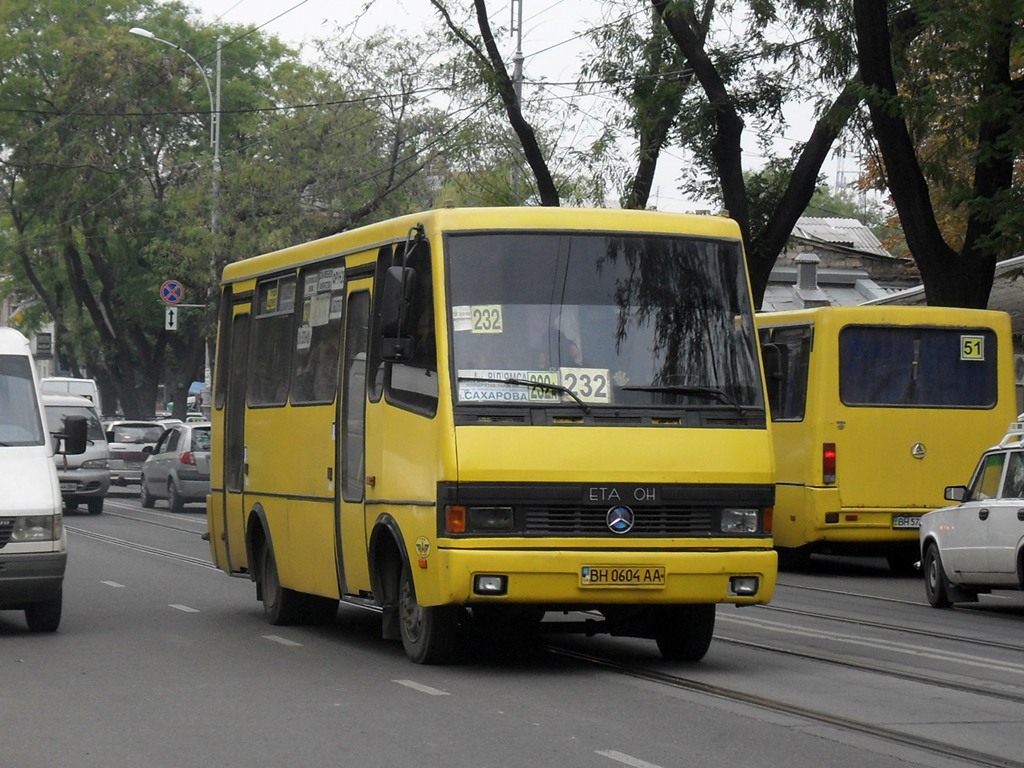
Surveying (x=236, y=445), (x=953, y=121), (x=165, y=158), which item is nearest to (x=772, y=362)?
(x=236, y=445)

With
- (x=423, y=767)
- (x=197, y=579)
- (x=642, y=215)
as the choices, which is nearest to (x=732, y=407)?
(x=642, y=215)

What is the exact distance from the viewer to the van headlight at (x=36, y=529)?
12.7 metres

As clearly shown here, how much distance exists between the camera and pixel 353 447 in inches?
477

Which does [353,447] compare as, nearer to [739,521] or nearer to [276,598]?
[276,598]

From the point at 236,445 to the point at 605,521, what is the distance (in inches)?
206

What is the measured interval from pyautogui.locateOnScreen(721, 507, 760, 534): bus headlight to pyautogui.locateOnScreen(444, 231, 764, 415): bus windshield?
1.93 feet

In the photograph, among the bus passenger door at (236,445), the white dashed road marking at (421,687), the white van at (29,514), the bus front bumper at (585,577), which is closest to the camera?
the white dashed road marking at (421,687)

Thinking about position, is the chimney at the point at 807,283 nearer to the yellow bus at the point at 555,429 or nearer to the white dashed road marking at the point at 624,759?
the yellow bus at the point at 555,429

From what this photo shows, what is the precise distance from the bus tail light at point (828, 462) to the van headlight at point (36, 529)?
10017 mm

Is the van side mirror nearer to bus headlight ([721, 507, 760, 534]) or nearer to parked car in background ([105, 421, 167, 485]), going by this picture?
bus headlight ([721, 507, 760, 534])

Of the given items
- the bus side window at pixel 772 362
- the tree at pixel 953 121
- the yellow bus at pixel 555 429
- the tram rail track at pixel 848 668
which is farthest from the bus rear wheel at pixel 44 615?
the tree at pixel 953 121

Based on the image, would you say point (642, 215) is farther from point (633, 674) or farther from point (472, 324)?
point (633, 674)

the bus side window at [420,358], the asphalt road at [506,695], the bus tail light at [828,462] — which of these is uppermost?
the bus side window at [420,358]

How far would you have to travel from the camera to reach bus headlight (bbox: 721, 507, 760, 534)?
35.2 feet
